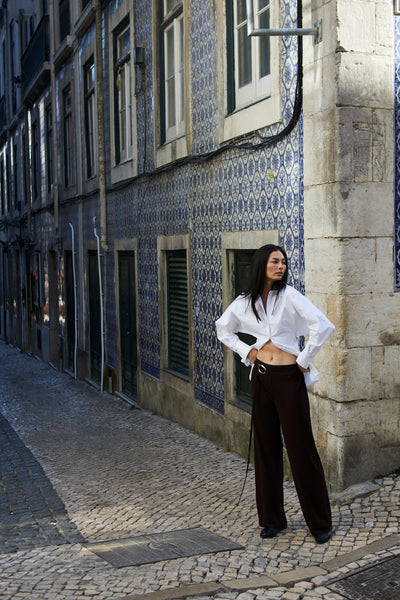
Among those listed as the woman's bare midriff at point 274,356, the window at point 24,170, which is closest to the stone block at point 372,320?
the woman's bare midriff at point 274,356

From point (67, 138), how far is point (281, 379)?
40.9 ft

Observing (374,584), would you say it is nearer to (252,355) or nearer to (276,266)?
(252,355)

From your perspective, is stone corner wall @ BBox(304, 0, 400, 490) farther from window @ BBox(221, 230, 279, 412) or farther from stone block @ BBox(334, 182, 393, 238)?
window @ BBox(221, 230, 279, 412)

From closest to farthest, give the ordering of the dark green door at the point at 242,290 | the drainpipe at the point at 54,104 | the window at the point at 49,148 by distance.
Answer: the dark green door at the point at 242,290, the drainpipe at the point at 54,104, the window at the point at 49,148

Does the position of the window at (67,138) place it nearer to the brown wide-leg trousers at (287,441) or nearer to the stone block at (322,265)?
the stone block at (322,265)

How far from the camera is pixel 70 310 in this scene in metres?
16.9

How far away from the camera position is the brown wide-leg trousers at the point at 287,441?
5086mm

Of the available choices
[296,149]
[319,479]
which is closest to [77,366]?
[296,149]

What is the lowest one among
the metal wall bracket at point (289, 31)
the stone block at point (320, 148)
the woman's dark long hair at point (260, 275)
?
the woman's dark long hair at point (260, 275)

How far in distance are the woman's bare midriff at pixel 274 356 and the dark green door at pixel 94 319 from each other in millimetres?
9172

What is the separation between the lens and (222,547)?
5.18m

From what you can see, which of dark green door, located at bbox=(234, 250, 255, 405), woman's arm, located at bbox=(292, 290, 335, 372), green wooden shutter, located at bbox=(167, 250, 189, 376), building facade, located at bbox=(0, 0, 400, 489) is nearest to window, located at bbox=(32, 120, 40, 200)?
building facade, located at bbox=(0, 0, 400, 489)

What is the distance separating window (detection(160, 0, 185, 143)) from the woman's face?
193 inches

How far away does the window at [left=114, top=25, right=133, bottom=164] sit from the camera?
11938 mm
